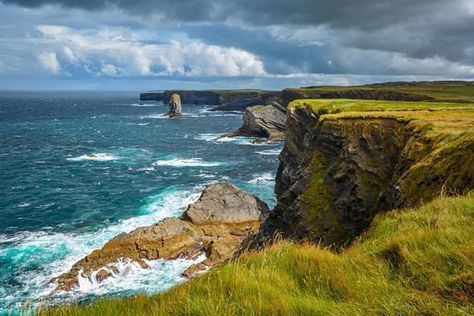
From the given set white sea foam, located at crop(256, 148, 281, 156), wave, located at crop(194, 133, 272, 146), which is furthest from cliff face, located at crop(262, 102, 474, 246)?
wave, located at crop(194, 133, 272, 146)

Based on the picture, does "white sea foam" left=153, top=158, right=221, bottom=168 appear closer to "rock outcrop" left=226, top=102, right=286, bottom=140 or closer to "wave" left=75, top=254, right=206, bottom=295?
"rock outcrop" left=226, top=102, right=286, bottom=140

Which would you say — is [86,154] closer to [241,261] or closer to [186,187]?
[186,187]

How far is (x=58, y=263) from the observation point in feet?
118

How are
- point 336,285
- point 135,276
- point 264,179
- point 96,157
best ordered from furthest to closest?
point 96,157, point 264,179, point 135,276, point 336,285

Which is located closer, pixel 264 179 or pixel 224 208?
pixel 224 208

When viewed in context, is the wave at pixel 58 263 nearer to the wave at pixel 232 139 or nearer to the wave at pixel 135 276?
the wave at pixel 135 276

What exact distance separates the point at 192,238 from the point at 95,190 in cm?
2593

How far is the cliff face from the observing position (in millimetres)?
19578

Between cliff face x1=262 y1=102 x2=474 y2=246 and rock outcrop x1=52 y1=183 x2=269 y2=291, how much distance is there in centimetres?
701

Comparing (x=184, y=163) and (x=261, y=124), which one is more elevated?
(x=261, y=124)

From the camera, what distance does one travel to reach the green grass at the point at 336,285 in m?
6.00

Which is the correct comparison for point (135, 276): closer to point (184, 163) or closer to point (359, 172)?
point (359, 172)

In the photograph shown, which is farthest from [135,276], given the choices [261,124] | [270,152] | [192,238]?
[261,124]

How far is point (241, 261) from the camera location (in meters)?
8.45
